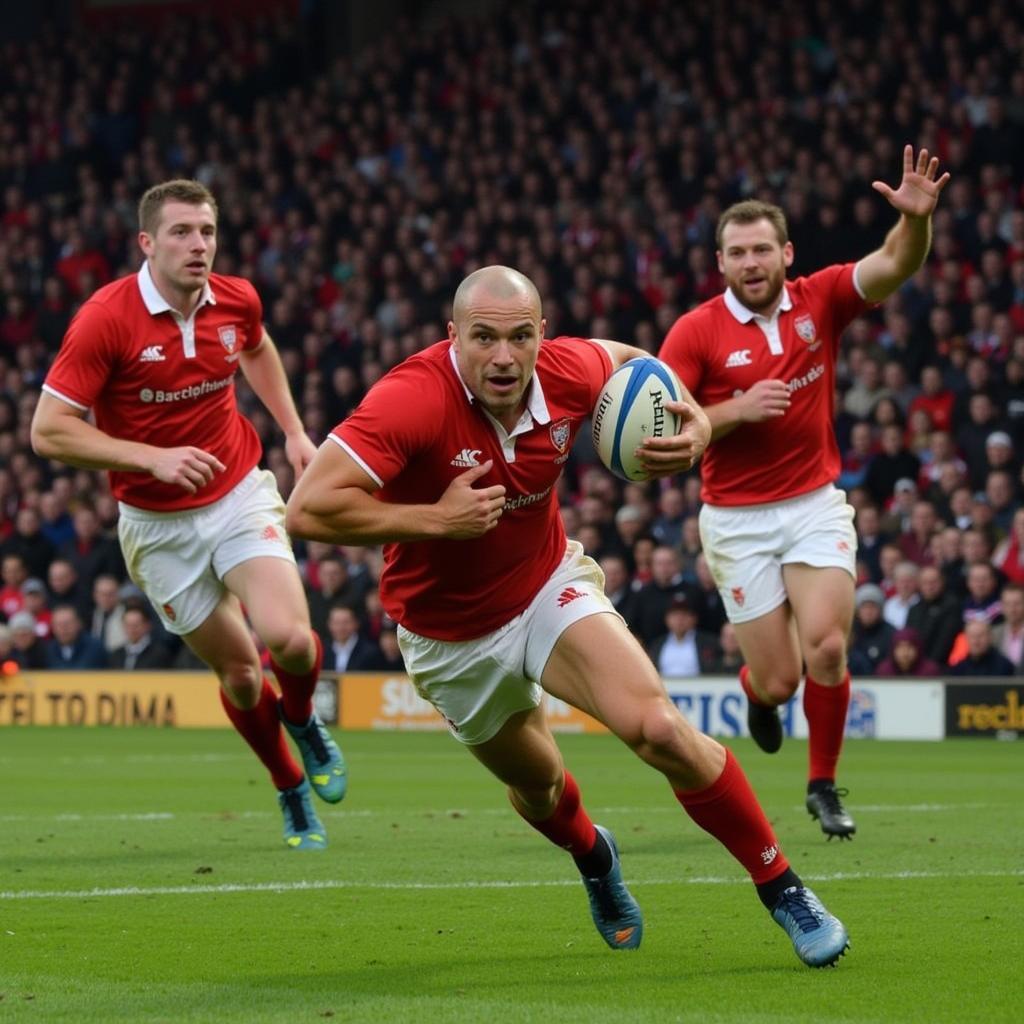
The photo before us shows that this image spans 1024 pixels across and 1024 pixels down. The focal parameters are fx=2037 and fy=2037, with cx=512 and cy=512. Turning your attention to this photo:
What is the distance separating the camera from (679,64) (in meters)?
24.8

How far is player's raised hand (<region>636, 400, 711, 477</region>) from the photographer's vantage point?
6.06 m

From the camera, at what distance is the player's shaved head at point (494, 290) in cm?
582

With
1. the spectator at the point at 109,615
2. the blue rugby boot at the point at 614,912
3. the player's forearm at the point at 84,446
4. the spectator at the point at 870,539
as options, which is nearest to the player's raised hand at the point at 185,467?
the player's forearm at the point at 84,446

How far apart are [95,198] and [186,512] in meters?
20.2

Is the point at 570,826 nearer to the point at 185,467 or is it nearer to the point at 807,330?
the point at 185,467

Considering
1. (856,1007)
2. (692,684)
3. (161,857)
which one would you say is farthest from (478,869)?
(692,684)

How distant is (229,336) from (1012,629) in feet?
31.0

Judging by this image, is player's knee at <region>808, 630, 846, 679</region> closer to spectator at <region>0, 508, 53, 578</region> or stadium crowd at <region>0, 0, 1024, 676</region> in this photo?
stadium crowd at <region>0, 0, 1024, 676</region>

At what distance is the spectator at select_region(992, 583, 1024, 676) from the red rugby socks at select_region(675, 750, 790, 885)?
11.1m

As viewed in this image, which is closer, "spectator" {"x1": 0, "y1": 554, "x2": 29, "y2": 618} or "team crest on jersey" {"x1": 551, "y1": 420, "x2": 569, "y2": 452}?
"team crest on jersey" {"x1": 551, "y1": 420, "x2": 569, "y2": 452}

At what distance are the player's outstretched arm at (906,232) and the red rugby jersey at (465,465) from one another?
Result: 2788mm

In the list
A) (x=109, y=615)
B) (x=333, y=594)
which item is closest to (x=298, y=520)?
(x=333, y=594)

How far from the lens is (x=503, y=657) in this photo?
6.17 meters

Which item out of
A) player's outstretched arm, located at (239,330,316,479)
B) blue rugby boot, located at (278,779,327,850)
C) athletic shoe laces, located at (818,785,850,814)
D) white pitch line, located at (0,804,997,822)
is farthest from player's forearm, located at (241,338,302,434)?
athletic shoe laces, located at (818,785,850,814)
